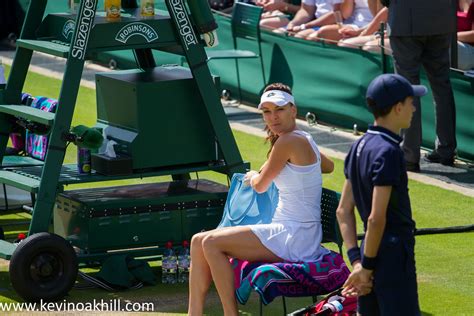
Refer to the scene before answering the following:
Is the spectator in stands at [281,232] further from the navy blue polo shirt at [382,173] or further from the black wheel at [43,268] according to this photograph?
the navy blue polo shirt at [382,173]

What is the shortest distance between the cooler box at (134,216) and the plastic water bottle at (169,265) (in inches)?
4.0

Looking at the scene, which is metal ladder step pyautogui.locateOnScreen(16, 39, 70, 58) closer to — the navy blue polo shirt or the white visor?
the white visor

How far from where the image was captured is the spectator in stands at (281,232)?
22.8ft

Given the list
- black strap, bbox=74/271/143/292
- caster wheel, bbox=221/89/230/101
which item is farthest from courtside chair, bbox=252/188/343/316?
caster wheel, bbox=221/89/230/101

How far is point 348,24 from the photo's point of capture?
13.8m

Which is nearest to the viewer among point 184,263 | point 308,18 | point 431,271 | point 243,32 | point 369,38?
point 184,263

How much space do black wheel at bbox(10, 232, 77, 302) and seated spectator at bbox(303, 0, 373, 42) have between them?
6.45 metres

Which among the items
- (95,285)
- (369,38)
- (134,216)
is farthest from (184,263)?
(369,38)

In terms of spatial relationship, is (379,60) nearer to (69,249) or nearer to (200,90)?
(200,90)

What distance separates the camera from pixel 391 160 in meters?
5.32

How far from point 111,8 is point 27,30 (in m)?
0.75

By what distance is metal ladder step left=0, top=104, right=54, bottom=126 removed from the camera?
7.85 metres

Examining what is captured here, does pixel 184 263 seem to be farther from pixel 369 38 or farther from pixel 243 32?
pixel 243 32

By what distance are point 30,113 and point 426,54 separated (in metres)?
4.55
